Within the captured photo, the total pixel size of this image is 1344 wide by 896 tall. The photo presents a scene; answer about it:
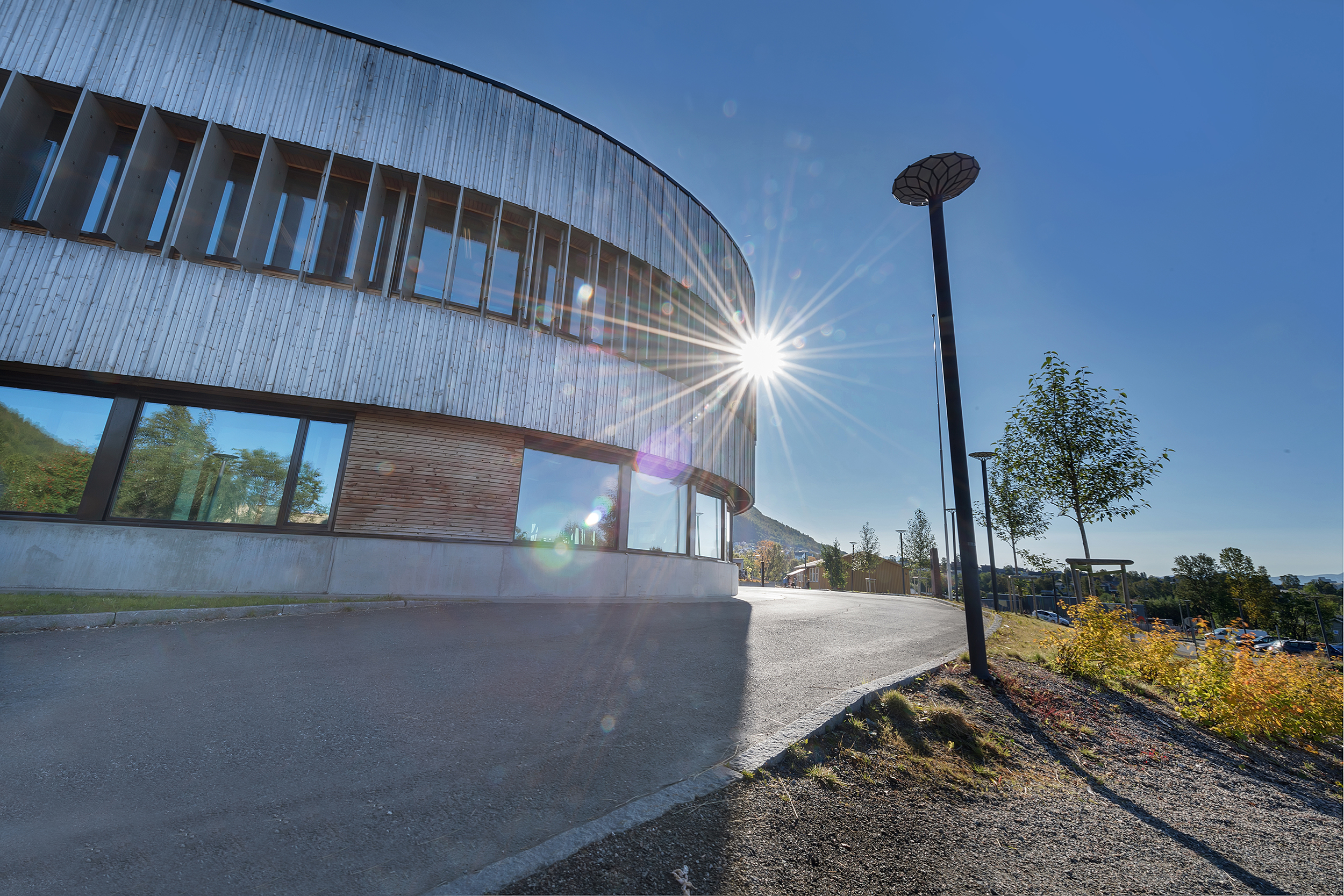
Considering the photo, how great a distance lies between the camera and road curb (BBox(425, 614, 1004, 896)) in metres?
2.47

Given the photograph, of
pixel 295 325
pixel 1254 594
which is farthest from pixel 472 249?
pixel 1254 594

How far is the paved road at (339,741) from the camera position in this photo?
2.66m

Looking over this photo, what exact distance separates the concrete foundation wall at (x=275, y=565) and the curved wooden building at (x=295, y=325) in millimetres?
43

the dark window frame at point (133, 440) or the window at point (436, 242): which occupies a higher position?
the window at point (436, 242)

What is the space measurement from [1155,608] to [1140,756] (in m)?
104

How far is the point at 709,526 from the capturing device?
19438 millimetres

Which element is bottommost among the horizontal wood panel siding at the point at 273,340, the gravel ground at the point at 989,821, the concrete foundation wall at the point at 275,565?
the gravel ground at the point at 989,821

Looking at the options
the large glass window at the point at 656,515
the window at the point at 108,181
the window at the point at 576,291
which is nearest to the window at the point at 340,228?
the window at the point at 108,181

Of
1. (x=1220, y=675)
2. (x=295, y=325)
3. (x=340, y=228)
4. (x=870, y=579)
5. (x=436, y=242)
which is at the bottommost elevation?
(x=1220, y=675)

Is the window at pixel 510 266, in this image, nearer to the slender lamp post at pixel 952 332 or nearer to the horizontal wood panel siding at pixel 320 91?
the horizontal wood panel siding at pixel 320 91

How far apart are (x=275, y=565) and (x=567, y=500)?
6148 mm

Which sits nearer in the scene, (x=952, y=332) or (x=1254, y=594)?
(x=952, y=332)

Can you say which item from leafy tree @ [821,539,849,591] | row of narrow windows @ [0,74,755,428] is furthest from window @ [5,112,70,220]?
leafy tree @ [821,539,849,591]

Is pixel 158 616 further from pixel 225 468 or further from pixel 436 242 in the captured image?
pixel 436 242
